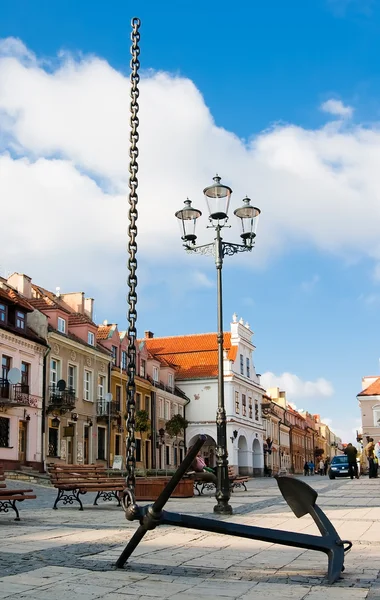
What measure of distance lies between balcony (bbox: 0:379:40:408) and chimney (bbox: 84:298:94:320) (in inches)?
431

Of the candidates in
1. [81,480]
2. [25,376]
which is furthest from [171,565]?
[25,376]

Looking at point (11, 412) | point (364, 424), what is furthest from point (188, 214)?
point (364, 424)

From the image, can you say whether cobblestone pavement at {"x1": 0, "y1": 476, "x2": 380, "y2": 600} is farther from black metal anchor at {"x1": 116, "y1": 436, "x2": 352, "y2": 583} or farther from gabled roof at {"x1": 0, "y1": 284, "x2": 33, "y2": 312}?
gabled roof at {"x1": 0, "y1": 284, "x2": 33, "y2": 312}

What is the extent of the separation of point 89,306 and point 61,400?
10.2 m

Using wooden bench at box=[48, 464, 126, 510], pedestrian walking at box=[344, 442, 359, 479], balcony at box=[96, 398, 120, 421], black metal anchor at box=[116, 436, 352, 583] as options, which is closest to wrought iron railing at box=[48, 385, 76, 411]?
balcony at box=[96, 398, 120, 421]

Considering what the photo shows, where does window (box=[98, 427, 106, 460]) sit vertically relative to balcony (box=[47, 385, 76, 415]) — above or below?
below

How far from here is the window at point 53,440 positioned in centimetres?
3525

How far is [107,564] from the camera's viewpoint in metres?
6.82

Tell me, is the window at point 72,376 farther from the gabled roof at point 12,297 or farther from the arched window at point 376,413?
the arched window at point 376,413

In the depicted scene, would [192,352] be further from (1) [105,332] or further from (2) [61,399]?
(2) [61,399]

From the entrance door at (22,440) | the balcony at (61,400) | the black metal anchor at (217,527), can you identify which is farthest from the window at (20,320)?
the black metal anchor at (217,527)

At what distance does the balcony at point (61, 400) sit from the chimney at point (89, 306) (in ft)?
27.5

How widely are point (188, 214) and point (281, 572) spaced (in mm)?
9635

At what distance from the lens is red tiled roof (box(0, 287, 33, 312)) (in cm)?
3231
